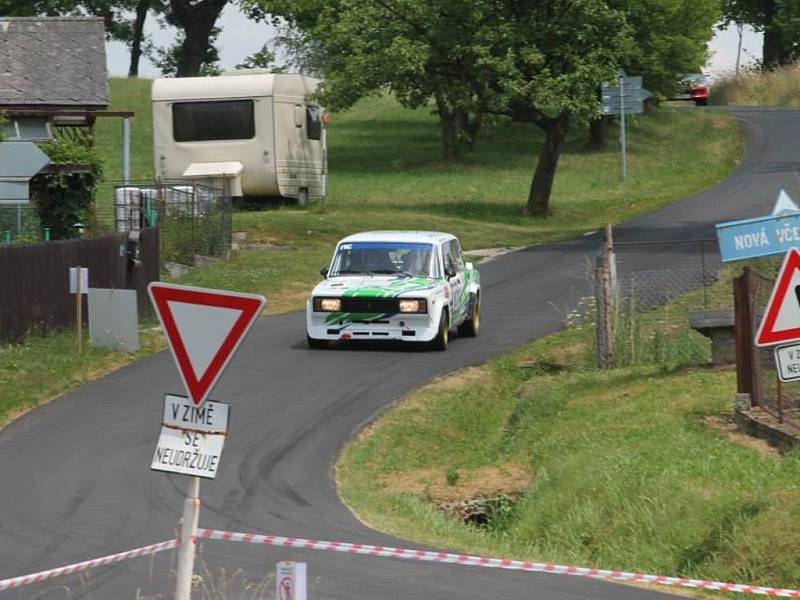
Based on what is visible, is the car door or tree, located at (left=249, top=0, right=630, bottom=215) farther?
tree, located at (left=249, top=0, right=630, bottom=215)

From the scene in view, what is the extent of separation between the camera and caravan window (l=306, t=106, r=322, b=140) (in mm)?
40531

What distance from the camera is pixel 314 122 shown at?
4100 centimetres

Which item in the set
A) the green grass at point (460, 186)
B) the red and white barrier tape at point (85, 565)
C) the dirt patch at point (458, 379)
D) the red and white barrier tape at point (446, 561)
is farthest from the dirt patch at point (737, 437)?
the green grass at point (460, 186)

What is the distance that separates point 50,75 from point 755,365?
2147 centimetres

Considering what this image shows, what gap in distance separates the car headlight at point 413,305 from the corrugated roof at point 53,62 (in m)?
13.2

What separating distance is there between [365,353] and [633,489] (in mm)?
9604

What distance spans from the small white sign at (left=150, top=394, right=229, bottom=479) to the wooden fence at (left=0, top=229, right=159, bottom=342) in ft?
45.4

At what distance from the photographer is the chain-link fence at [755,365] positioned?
1562cm

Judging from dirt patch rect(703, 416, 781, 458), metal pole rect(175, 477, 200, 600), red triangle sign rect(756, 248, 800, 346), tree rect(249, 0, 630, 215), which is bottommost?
dirt patch rect(703, 416, 781, 458)

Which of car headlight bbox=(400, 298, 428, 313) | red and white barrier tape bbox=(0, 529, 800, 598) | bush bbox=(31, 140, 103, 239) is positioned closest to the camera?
red and white barrier tape bbox=(0, 529, 800, 598)

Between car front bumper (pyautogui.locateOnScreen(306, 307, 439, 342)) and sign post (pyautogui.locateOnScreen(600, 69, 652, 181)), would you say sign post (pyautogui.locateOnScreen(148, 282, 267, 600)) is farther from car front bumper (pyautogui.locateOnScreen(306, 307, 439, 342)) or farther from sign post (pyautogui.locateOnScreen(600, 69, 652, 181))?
sign post (pyautogui.locateOnScreen(600, 69, 652, 181))

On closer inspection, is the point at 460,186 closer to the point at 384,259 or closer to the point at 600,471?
the point at 384,259

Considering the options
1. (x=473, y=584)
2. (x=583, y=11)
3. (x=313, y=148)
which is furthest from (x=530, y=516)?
(x=313, y=148)

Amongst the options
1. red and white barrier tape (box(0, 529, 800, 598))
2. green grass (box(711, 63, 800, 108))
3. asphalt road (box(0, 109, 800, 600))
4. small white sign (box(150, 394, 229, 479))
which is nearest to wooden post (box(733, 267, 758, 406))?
asphalt road (box(0, 109, 800, 600))
